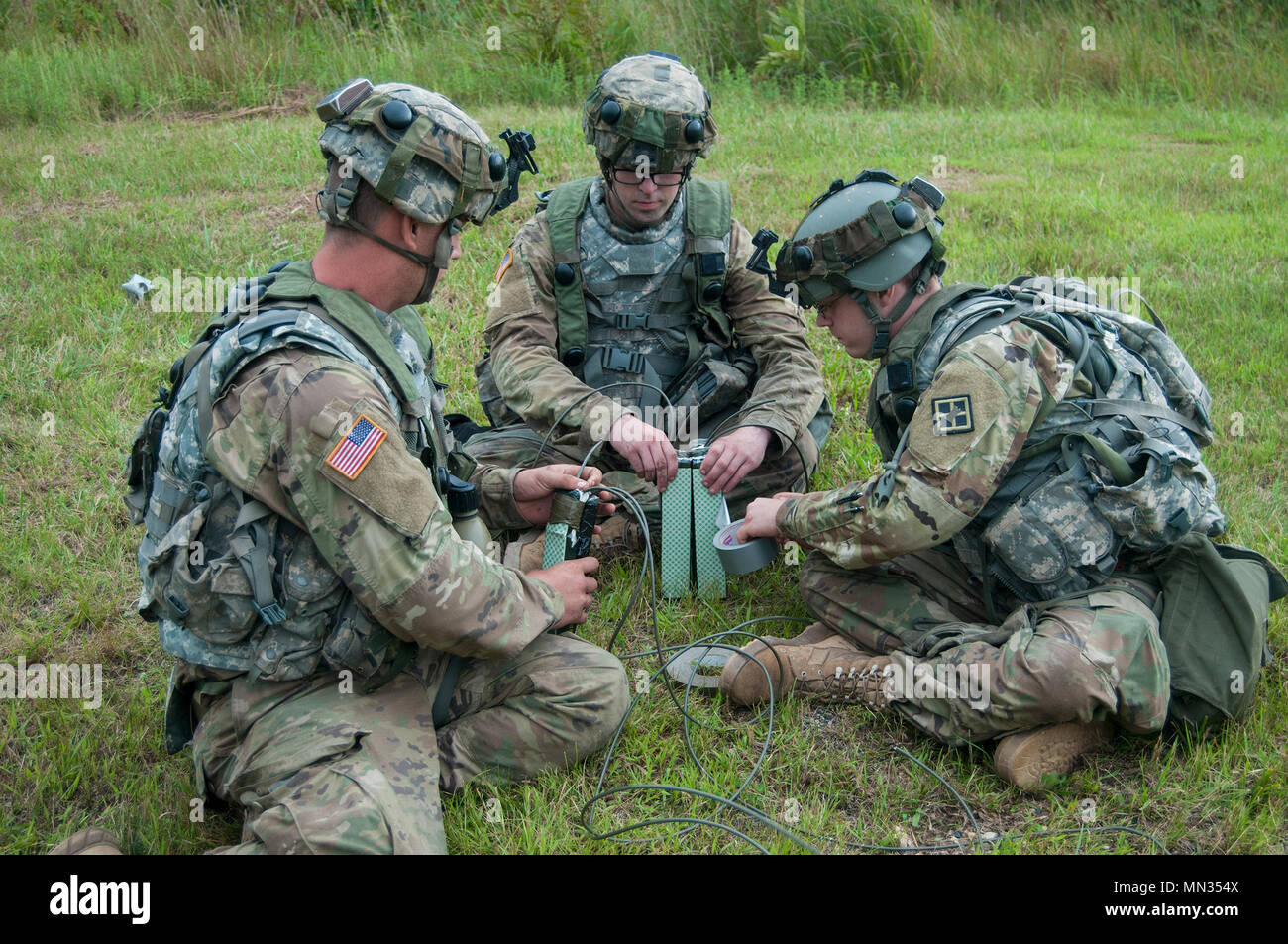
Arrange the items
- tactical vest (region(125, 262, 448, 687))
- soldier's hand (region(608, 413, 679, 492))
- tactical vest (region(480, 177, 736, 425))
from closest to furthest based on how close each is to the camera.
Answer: tactical vest (region(125, 262, 448, 687)) < soldier's hand (region(608, 413, 679, 492)) < tactical vest (region(480, 177, 736, 425))

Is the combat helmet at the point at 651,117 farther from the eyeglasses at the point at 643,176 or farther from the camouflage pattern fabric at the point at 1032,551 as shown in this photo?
the camouflage pattern fabric at the point at 1032,551

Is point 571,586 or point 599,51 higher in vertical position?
point 599,51

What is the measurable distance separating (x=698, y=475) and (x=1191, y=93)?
1022 centimetres

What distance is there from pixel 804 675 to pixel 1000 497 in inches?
38.7

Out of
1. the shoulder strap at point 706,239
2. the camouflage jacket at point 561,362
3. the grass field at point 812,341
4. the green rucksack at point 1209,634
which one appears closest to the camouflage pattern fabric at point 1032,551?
the green rucksack at point 1209,634

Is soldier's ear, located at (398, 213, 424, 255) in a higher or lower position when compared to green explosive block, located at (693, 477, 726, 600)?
higher

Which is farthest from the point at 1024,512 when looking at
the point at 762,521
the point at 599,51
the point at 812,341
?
the point at 599,51

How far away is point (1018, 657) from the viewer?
Result: 3.71 meters

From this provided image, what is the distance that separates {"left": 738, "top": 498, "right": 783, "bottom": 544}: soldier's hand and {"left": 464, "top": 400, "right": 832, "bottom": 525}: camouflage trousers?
3.12 feet

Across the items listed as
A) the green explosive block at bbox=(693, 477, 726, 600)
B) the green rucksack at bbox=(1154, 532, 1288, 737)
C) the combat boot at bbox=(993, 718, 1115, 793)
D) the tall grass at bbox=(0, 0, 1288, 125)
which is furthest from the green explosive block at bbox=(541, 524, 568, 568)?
the tall grass at bbox=(0, 0, 1288, 125)

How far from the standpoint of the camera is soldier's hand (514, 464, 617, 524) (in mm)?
4590

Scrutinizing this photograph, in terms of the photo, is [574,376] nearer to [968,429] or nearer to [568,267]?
[568,267]

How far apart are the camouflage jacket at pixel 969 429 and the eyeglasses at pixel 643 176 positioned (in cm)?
182

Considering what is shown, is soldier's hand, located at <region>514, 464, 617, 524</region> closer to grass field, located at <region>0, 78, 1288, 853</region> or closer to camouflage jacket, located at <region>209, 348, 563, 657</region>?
grass field, located at <region>0, 78, 1288, 853</region>
